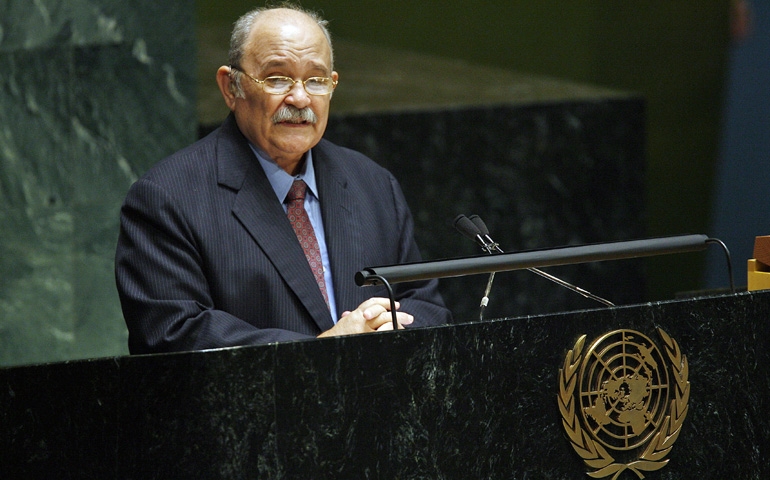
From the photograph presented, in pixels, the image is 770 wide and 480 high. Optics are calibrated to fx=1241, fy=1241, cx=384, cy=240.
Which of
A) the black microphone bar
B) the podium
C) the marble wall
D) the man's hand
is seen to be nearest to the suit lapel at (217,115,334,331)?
the man's hand

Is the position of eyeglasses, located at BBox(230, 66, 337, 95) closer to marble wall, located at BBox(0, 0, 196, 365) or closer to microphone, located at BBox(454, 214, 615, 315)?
microphone, located at BBox(454, 214, 615, 315)

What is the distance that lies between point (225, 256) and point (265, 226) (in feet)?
0.47

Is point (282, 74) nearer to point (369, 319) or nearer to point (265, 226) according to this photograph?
point (265, 226)

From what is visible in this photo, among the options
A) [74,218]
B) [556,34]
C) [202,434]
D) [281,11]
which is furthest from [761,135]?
[202,434]

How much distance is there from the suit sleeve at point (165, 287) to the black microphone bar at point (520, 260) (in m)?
0.45

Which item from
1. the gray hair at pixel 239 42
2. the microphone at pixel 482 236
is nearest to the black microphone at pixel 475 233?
the microphone at pixel 482 236

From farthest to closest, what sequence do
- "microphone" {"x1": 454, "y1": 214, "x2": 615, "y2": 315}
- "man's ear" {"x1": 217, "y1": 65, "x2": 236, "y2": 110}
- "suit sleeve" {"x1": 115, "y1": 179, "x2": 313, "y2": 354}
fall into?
"man's ear" {"x1": 217, "y1": 65, "x2": 236, "y2": 110} < "suit sleeve" {"x1": 115, "y1": 179, "x2": 313, "y2": 354} < "microphone" {"x1": 454, "y1": 214, "x2": 615, "y2": 315}

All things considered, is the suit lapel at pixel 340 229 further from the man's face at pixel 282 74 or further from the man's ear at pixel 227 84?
the man's ear at pixel 227 84

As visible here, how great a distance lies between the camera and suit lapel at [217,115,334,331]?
315 cm

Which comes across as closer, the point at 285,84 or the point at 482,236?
the point at 482,236

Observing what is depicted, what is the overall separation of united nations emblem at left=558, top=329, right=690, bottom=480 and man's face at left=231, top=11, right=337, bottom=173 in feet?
3.50

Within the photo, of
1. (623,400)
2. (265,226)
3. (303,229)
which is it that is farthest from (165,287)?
(623,400)

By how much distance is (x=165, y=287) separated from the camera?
2988 mm

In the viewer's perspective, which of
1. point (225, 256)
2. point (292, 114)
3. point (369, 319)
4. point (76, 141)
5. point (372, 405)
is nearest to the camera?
point (372, 405)
